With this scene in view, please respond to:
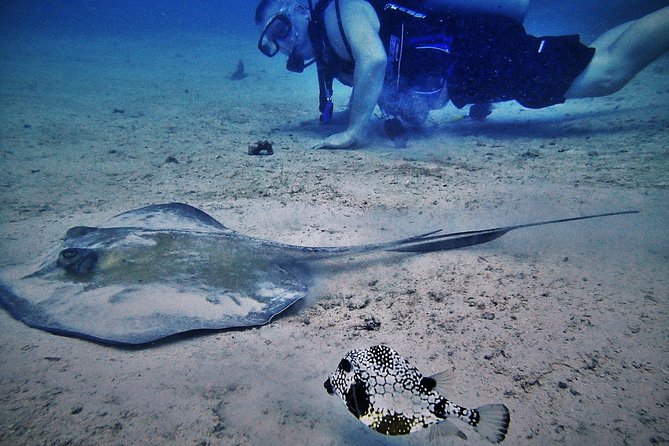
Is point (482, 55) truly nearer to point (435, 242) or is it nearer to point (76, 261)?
point (435, 242)

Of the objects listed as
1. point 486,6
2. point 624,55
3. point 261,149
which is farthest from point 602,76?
point 261,149

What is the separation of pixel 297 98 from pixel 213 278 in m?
10.9

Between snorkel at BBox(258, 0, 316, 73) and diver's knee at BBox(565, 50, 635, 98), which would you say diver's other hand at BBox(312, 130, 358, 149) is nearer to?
snorkel at BBox(258, 0, 316, 73)

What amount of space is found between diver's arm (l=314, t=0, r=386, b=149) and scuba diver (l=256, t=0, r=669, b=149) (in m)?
0.02

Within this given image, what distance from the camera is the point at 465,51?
5.86 m

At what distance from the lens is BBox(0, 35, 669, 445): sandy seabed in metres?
1.57

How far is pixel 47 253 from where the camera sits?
2.73 m

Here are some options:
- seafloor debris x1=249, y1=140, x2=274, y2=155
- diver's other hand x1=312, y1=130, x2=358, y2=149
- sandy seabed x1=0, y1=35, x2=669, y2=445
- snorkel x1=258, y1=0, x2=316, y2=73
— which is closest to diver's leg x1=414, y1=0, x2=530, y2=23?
sandy seabed x1=0, y1=35, x2=669, y2=445

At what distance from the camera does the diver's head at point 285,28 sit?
643 centimetres

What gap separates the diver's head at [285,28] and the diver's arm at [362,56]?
738 mm

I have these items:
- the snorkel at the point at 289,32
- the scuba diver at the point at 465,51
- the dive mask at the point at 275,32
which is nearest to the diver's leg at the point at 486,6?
the scuba diver at the point at 465,51

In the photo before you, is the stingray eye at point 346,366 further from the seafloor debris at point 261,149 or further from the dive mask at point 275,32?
the dive mask at point 275,32

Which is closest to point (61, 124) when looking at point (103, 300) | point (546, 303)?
point (103, 300)

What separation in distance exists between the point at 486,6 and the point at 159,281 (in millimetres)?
6914
